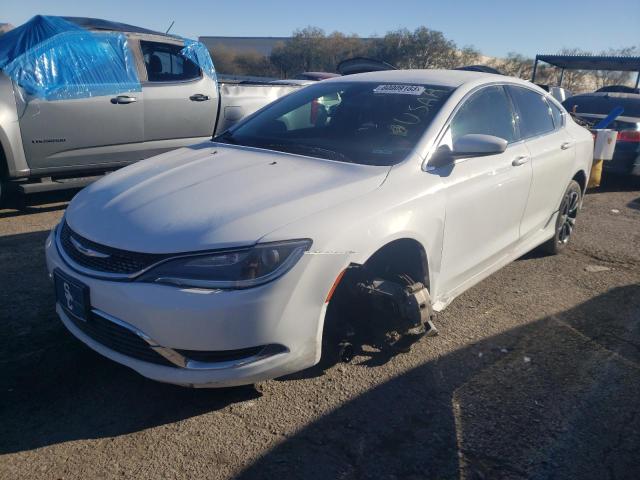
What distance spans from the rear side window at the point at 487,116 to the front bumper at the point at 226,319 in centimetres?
154

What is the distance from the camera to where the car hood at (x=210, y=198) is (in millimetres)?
2480

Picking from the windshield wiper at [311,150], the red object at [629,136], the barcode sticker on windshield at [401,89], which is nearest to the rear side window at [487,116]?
the barcode sticker on windshield at [401,89]

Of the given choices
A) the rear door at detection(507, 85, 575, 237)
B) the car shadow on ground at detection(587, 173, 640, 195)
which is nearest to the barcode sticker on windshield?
the rear door at detection(507, 85, 575, 237)

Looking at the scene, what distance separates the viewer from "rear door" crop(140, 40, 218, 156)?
6328 millimetres

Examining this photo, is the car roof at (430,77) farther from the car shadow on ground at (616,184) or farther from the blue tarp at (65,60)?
the car shadow on ground at (616,184)

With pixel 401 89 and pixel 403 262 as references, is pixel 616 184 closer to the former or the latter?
pixel 401 89

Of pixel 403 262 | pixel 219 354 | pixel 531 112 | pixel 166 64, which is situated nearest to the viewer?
pixel 219 354

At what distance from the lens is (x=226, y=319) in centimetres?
237

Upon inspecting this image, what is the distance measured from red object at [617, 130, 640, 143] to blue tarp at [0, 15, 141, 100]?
707 cm

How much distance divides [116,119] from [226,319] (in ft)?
14.3

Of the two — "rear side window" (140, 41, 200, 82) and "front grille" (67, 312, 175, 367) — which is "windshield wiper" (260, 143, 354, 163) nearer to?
"front grille" (67, 312, 175, 367)

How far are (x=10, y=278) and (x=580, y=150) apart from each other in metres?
4.88

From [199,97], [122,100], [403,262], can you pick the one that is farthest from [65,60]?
[403,262]

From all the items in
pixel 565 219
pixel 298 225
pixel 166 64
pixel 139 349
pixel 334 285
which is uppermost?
pixel 166 64
